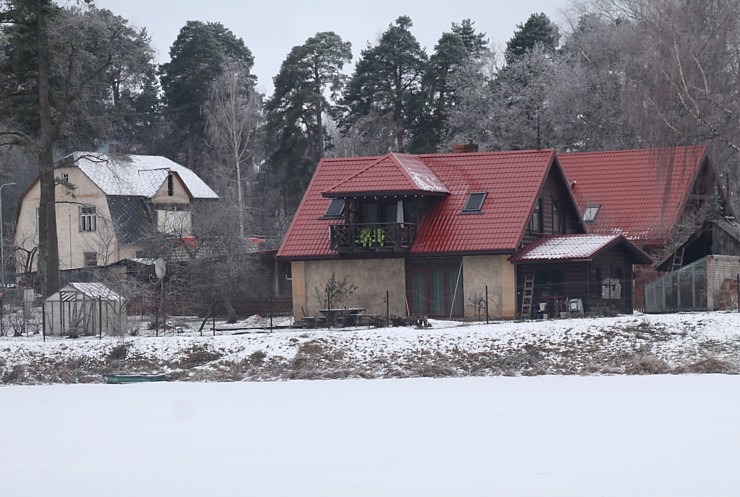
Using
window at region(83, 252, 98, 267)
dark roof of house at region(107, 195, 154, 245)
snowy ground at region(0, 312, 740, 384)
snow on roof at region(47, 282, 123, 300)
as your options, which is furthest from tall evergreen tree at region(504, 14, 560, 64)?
snowy ground at region(0, 312, 740, 384)

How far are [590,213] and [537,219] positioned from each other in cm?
672

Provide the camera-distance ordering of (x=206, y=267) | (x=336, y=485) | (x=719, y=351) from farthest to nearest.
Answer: (x=206, y=267), (x=719, y=351), (x=336, y=485)

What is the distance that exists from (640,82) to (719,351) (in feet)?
50.4

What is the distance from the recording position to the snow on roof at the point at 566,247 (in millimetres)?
45375

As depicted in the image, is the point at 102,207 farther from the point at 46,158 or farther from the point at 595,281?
the point at 595,281

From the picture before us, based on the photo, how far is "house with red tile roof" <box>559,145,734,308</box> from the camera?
52.0 m

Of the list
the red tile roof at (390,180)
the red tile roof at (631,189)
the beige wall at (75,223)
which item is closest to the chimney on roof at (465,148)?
the red tile roof at (631,189)

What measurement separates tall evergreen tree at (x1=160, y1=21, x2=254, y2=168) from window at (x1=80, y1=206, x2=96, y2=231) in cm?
1440

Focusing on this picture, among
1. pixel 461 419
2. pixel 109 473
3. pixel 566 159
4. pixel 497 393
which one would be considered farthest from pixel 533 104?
pixel 109 473

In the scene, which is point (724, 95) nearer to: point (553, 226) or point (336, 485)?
point (553, 226)

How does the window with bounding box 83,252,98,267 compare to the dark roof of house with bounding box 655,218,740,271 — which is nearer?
the dark roof of house with bounding box 655,218,740,271

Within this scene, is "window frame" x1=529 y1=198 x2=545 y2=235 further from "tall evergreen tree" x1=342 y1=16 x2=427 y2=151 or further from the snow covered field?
"tall evergreen tree" x1=342 y1=16 x2=427 y2=151

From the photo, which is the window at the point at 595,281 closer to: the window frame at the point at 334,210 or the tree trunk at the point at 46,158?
the window frame at the point at 334,210

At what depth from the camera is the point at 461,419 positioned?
2278cm
